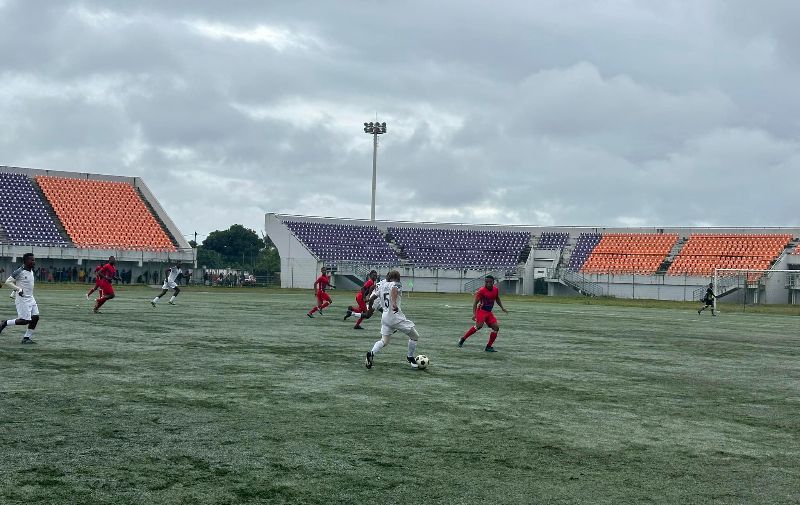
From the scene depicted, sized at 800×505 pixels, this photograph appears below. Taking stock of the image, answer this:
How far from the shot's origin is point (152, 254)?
245 ft

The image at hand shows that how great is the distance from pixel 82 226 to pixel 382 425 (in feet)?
242

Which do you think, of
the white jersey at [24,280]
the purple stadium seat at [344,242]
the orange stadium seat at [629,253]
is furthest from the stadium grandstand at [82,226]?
the white jersey at [24,280]

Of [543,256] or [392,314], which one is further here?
[543,256]

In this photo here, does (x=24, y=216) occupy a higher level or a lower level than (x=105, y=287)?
higher

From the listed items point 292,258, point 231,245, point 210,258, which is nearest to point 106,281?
point 292,258

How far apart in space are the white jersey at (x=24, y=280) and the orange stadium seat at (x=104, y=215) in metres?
58.4

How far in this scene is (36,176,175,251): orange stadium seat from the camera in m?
Answer: 76.8

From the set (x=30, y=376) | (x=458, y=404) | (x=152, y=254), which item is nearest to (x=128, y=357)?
(x=30, y=376)

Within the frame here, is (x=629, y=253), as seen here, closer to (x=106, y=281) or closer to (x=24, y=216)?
(x=24, y=216)

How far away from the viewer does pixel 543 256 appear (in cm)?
9038

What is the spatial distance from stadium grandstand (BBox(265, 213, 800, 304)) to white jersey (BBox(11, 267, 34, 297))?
61.2m

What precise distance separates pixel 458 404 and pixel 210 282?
224ft

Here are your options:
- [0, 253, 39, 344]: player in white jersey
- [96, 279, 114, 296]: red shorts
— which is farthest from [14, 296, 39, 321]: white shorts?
[96, 279, 114, 296]: red shorts

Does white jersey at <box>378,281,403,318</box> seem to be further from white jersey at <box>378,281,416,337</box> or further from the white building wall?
the white building wall
